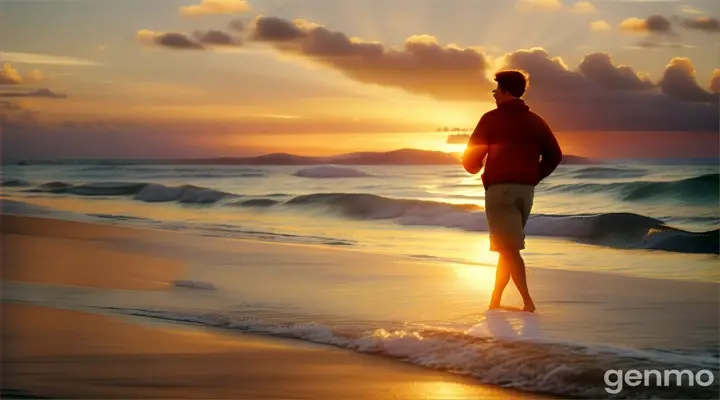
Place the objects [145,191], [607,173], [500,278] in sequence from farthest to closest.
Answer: [607,173], [145,191], [500,278]

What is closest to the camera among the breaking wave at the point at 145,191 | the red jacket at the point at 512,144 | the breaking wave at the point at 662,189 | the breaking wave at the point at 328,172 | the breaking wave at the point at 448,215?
the red jacket at the point at 512,144

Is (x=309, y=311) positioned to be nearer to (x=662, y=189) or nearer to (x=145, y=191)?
(x=662, y=189)

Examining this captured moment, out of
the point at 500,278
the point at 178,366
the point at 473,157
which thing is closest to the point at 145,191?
the point at 500,278

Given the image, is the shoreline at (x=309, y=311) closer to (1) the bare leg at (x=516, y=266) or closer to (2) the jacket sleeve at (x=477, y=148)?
(1) the bare leg at (x=516, y=266)

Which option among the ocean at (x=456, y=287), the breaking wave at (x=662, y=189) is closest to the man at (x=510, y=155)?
the ocean at (x=456, y=287)

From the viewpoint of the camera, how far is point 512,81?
6.15 meters

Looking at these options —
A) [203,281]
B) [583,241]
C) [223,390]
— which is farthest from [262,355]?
[583,241]

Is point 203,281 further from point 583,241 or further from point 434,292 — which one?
point 583,241

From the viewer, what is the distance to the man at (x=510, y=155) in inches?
240

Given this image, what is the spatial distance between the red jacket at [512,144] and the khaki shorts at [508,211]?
6cm

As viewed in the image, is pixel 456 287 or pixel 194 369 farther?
pixel 456 287

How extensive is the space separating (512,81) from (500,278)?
4.55 ft

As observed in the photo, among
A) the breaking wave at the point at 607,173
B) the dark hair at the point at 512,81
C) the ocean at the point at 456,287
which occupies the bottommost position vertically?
the ocean at the point at 456,287

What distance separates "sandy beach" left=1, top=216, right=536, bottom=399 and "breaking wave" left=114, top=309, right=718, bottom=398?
145 millimetres
